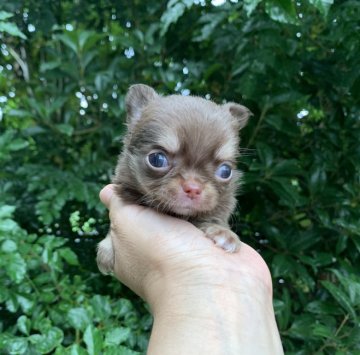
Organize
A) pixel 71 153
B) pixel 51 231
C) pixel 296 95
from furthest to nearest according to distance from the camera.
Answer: pixel 71 153
pixel 51 231
pixel 296 95

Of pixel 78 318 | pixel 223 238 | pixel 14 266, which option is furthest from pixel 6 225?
pixel 223 238

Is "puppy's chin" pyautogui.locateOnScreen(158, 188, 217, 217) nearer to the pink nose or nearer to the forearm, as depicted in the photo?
the pink nose

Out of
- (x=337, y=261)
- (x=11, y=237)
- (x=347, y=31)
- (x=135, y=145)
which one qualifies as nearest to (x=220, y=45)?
(x=347, y=31)

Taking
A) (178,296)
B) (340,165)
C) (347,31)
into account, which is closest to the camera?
(178,296)

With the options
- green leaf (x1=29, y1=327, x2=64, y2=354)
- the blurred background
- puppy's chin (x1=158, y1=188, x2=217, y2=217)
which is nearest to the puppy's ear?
the blurred background

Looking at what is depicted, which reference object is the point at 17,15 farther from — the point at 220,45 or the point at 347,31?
the point at 347,31

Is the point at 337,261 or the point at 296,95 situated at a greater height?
the point at 296,95

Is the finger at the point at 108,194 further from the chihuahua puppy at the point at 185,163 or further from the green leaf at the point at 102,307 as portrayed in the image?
the green leaf at the point at 102,307

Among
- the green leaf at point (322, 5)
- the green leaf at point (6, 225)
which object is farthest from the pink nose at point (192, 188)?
the green leaf at point (6, 225)
